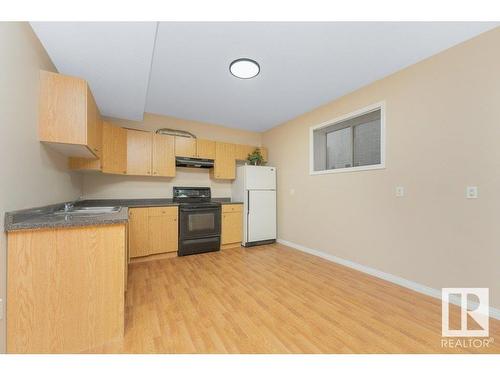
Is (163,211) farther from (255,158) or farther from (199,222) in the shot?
(255,158)

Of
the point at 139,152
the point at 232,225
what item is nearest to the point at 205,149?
the point at 139,152

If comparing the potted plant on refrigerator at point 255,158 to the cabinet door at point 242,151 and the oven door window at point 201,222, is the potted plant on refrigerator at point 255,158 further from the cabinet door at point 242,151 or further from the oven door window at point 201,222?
the oven door window at point 201,222

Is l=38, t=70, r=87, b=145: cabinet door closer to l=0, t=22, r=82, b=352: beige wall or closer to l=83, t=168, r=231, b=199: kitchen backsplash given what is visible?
l=0, t=22, r=82, b=352: beige wall

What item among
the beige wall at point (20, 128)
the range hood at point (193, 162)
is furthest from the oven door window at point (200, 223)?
the beige wall at point (20, 128)

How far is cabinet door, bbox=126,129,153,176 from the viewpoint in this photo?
336 centimetres

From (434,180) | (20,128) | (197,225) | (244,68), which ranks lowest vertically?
(197,225)

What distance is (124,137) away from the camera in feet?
10.8

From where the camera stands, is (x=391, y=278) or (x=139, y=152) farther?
(x=139, y=152)

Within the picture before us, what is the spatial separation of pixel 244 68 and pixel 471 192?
2.58 meters

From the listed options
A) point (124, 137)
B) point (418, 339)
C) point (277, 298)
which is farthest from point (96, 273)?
point (124, 137)

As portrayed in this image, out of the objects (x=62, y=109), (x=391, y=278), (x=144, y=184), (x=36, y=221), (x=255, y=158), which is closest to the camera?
(x=36, y=221)

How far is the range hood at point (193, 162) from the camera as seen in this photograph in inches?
150

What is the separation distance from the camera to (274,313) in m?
1.82

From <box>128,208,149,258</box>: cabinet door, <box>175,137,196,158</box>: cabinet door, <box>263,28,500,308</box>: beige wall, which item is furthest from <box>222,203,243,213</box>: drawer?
<box>263,28,500,308</box>: beige wall
